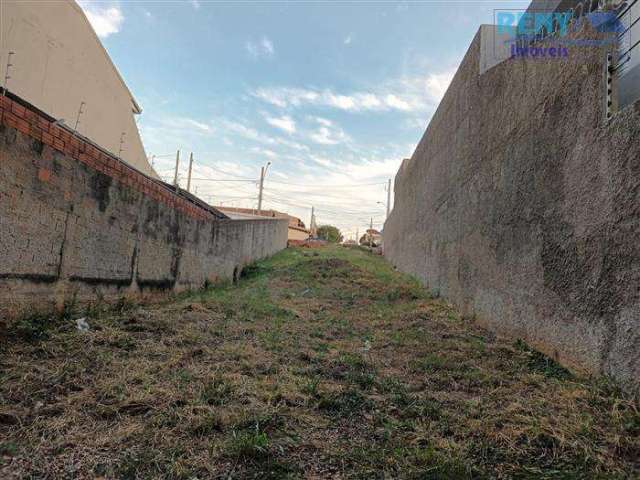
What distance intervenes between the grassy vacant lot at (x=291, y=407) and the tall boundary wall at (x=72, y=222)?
38 centimetres

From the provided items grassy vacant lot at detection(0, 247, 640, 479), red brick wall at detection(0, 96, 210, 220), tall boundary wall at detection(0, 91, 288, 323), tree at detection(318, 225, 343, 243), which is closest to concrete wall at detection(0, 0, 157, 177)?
red brick wall at detection(0, 96, 210, 220)

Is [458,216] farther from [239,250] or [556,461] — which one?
[239,250]

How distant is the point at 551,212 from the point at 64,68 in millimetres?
9371

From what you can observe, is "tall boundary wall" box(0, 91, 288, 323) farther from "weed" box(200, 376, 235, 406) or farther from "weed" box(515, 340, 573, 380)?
"weed" box(515, 340, 573, 380)

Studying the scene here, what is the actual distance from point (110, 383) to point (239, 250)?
7.84 m

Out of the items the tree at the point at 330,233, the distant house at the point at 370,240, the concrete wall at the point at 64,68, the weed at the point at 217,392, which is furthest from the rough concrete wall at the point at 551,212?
the tree at the point at 330,233

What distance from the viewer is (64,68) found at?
8.04 m

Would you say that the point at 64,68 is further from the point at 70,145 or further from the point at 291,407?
the point at 291,407

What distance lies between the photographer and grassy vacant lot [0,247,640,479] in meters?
1.79

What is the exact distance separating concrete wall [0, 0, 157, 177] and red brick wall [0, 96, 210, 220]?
3.64 meters

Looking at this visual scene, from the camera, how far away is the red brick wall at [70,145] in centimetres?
312

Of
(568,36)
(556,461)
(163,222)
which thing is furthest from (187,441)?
(163,222)

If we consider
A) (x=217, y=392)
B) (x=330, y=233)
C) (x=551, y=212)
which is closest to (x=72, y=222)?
(x=217, y=392)

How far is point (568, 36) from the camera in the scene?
3059 millimetres
